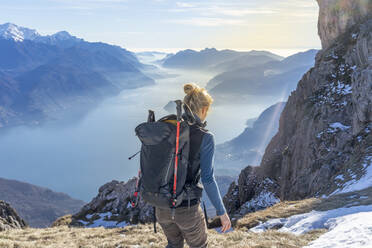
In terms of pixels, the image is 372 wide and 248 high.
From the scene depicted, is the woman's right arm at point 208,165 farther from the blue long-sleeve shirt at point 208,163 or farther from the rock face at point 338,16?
the rock face at point 338,16

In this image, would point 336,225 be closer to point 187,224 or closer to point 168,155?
point 187,224

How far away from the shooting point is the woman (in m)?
4.48

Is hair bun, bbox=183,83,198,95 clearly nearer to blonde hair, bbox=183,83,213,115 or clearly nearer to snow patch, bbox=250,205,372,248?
blonde hair, bbox=183,83,213,115

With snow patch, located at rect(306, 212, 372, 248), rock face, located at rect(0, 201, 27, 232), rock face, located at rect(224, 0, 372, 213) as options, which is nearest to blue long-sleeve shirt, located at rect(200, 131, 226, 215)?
snow patch, located at rect(306, 212, 372, 248)

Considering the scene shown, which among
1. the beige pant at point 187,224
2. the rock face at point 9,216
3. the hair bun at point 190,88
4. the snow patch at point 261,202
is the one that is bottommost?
the snow patch at point 261,202

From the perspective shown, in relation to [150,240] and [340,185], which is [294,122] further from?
[150,240]

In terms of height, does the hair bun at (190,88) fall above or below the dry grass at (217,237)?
above

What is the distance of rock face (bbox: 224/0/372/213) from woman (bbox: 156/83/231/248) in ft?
43.5

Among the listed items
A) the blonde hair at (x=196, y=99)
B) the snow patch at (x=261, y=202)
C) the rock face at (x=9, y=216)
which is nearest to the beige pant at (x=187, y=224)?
the blonde hair at (x=196, y=99)

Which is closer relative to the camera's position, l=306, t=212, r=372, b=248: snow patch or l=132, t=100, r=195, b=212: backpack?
l=132, t=100, r=195, b=212: backpack

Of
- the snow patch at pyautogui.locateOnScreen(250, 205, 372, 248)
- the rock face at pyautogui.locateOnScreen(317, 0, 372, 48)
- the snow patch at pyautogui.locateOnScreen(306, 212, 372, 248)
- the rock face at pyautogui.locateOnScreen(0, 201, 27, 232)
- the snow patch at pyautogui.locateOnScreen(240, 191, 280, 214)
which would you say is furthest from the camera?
the rock face at pyautogui.locateOnScreen(317, 0, 372, 48)

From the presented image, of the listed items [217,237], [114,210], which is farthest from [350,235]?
[114,210]

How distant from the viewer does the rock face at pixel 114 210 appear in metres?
30.9

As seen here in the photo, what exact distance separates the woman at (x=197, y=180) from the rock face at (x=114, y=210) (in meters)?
25.8
